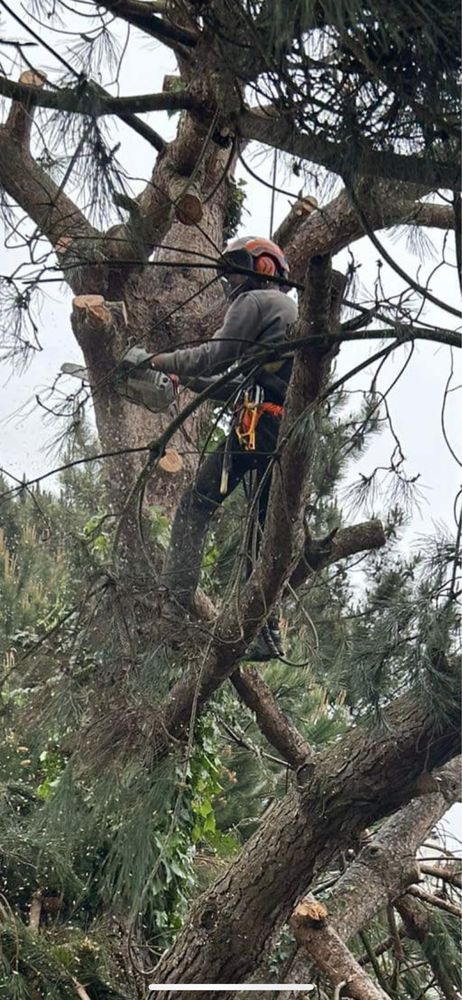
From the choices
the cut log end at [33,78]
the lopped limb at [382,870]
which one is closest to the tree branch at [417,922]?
the lopped limb at [382,870]

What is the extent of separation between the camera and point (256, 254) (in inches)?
69.7

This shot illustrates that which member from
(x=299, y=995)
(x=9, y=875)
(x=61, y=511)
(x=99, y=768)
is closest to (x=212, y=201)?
(x=61, y=511)

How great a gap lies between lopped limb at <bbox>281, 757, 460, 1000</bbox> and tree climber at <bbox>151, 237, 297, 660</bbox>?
1.43ft

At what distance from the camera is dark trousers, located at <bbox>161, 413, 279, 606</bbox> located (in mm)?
1769

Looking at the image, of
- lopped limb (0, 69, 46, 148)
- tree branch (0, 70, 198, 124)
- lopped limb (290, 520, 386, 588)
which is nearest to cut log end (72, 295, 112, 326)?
lopped limb (0, 69, 46, 148)

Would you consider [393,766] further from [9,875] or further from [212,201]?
[212,201]

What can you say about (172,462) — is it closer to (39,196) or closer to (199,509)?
(199,509)

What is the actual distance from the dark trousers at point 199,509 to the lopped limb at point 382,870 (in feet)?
1.70

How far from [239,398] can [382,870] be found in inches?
33.3

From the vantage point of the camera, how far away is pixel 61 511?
6.25 feet

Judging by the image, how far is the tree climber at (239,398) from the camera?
1.67m

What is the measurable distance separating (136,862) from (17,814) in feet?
→ 1.23

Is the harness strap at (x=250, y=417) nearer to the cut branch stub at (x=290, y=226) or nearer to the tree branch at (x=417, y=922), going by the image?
the cut branch stub at (x=290, y=226)

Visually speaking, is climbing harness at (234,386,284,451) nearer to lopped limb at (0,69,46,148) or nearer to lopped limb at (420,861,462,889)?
lopped limb at (0,69,46,148)
